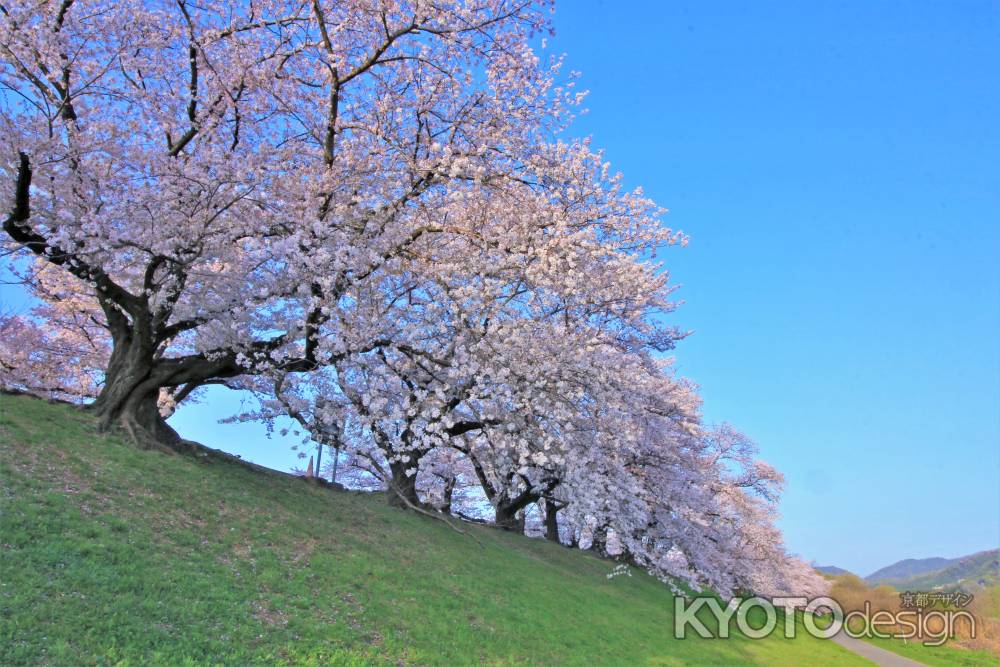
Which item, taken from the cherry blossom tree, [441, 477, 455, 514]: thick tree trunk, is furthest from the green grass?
the cherry blossom tree

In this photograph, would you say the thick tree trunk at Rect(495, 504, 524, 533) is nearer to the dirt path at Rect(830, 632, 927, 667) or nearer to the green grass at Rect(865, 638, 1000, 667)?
the dirt path at Rect(830, 632, 927, 667)

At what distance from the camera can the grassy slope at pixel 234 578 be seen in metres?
7.07

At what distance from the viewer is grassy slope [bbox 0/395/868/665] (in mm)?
7066

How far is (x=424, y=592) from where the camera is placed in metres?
12.5

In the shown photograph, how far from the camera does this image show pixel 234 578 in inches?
367

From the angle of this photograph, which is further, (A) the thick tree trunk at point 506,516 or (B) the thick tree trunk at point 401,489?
(A) the thick tree trunk at point 506,516

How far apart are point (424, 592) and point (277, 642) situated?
493 cm

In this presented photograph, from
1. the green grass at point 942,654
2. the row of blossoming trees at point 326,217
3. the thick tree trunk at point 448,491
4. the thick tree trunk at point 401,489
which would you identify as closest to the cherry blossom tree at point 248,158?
the row of blossoming trees at point 326,217

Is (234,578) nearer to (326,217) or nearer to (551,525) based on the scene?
(326,217)

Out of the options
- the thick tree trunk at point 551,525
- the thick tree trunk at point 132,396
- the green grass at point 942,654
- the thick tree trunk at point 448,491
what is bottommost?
the green grass at point 942,654

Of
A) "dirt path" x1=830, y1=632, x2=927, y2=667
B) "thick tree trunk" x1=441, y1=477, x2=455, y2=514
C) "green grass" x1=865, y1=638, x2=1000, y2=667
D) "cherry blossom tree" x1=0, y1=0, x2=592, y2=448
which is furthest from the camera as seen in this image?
"green grass" x1=865, y1=638, x2=1000, y2=667

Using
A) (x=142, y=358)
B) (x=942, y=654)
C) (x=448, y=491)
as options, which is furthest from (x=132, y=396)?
(x=942, y=654)

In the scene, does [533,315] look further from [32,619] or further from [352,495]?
[32,619]

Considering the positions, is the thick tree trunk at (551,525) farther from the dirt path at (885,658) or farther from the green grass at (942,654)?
the green grass at (942,654)
